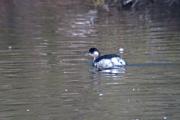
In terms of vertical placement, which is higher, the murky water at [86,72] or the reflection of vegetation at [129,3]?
the reflection of vegetation at [129,3]

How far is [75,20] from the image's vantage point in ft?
114

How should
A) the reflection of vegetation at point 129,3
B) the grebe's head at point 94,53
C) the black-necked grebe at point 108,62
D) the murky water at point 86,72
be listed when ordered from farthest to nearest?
1. the reflection of vegetation at point 129,3
2. the grebe's head at point 94,53
3. the black-necked grebe at point 108,62
4. the murky water at point 86,72

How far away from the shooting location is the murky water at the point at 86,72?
45.8 feet

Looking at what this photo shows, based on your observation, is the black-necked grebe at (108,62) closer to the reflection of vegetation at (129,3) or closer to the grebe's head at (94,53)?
the grebe's head at (94,53)

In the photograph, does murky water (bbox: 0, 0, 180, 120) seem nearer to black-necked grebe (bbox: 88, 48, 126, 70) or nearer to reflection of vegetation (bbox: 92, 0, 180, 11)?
black-necked grebe (bbox: 88, 48, 126, 70)

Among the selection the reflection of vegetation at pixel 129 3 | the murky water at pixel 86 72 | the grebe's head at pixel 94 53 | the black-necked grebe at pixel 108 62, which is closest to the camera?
the murky water at pixel 86 72

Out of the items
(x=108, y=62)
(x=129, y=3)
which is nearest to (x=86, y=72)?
(x=108, y=62)

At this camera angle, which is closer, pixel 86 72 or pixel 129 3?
pixel 86 72

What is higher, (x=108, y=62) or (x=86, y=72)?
(x=108, y=62)

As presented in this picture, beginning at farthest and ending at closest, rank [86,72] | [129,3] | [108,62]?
[129,3], [108,62], [86,72]

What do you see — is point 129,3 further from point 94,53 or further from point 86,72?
point 86,72

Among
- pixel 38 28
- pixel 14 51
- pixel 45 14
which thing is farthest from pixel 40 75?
pixel 45 14

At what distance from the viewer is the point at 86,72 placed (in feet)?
61.7

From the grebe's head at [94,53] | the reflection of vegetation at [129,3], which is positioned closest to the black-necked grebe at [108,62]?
the grebe's head at [94,53]
